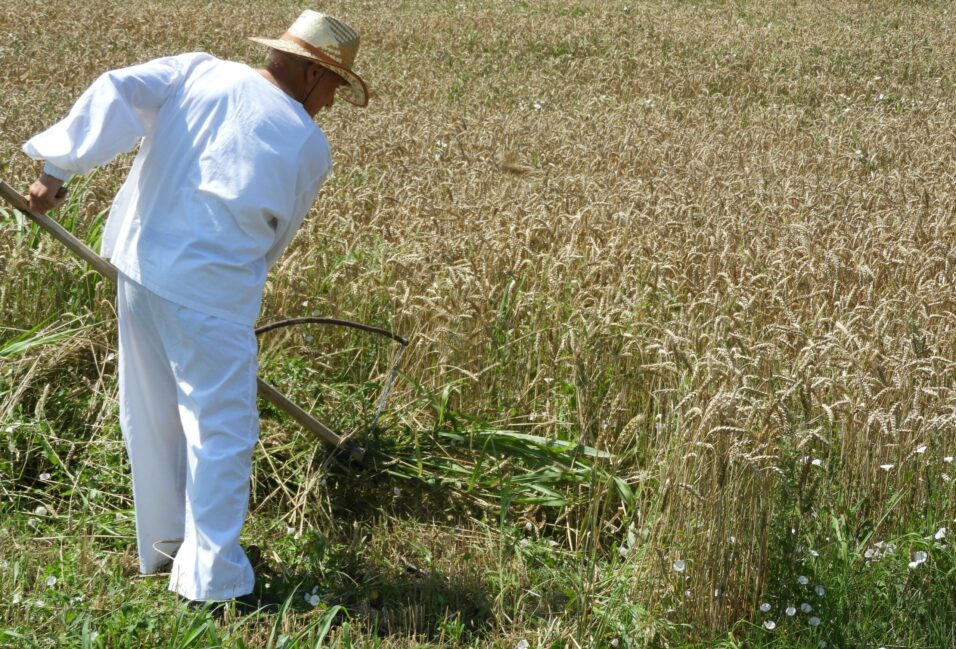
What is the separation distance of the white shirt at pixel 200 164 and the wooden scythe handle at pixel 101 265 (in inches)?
5.3

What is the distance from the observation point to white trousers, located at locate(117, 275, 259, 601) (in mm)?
3080

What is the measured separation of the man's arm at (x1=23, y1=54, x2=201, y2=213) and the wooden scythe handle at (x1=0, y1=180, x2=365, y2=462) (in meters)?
0.08

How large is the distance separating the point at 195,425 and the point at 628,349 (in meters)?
1.64

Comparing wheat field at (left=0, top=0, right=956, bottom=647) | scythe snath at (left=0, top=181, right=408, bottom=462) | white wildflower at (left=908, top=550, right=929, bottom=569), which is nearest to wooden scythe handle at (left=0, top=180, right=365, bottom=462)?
scythe snath at (left=0, top=181, right=408, bottom=462)

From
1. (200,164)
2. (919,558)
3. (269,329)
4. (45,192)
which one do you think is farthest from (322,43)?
(919,558)

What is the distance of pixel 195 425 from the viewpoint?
3.11 m

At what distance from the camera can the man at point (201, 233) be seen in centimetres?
309

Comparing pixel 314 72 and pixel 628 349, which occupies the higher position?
pixel 314 72

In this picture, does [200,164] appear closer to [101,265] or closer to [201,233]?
[201,233]

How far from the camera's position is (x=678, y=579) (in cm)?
301

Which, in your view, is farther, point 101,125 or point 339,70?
point 339,70

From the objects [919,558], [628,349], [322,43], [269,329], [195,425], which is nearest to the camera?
[919,558]

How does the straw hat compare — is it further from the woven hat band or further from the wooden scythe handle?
the wooden scythe handle

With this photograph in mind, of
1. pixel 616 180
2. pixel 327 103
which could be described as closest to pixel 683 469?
pixel 327 103
